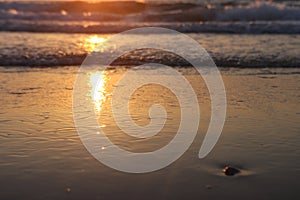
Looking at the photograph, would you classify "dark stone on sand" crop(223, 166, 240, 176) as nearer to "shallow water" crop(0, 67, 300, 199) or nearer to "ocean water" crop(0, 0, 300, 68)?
"shallow water" crop(0, 67, 300, 199)

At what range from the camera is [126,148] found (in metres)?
3.83

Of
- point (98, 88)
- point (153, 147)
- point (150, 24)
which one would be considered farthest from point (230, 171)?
point (150, 24)

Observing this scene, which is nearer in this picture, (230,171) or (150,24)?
(230,171)

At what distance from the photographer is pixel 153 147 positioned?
12.7 ft

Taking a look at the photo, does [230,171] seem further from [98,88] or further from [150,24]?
[150,24]

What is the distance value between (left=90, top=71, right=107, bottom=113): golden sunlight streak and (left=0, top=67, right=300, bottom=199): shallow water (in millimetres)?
78

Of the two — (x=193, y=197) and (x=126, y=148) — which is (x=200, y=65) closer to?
(x=126, y=148)

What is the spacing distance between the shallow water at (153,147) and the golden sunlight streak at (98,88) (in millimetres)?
78

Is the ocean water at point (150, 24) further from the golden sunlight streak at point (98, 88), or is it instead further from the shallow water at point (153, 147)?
the shallow water at point (153, 147)

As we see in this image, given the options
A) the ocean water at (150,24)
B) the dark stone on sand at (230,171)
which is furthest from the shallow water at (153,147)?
the ocean water at (150,24)

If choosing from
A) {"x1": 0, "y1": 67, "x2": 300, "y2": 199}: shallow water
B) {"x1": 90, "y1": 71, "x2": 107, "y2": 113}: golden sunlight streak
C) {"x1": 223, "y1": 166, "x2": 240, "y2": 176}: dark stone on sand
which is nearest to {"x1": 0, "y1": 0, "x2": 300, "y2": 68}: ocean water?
{"x1": 90, "y1": 71, "x2": 107, "y2": 113}: golden sunlight streak

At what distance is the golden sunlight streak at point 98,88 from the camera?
5.56m

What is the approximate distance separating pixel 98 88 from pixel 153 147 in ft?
9.09

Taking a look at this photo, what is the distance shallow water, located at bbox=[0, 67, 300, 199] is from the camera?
2.98m
